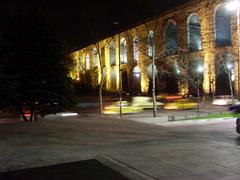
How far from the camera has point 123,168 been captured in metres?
10.4

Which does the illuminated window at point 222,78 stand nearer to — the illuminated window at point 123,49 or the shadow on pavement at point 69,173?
the illuminated window at point 123,49

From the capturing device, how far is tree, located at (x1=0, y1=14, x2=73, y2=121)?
26.0 meters

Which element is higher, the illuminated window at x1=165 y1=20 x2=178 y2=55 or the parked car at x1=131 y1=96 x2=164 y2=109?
the illuminated window at x1=165 y1=20 x2=178 y2=55

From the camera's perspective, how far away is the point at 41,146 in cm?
1416

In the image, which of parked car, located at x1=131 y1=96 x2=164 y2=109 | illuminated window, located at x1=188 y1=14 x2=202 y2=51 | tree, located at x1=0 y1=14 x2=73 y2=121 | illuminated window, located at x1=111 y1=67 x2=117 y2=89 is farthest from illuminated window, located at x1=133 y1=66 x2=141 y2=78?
tree, located at x1=0 y1=14 x2=73 y2=121

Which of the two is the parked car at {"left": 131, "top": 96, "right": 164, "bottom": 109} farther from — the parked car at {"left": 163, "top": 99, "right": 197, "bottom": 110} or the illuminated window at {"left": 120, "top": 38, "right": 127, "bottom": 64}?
the illuminated window at {"left": 120, "top": 38, "right": 127, "bottom": 64}

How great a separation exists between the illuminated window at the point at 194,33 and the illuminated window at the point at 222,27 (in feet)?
12.6

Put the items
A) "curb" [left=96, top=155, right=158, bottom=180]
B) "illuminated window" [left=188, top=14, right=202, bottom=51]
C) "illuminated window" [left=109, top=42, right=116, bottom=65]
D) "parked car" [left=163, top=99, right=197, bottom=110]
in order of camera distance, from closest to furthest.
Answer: "curb" [left=96, top=155, right=158, bottom=180]
"parked car" [left=163, top=99, right=197, bottom=110]
"illuminated window" [left=188, top=14, right=202, bottom=51]
"illuminated window" [left=109, top=42, right=116, bottom=65]

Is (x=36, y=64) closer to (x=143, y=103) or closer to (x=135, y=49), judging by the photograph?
(x=143, y=103)

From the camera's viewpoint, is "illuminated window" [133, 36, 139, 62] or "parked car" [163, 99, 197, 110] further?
"illuminated window" [133, 36, 139, 62]

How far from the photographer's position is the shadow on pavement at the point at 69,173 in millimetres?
9641

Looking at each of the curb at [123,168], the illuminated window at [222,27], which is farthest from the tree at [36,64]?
the illuminated window at [222,27]

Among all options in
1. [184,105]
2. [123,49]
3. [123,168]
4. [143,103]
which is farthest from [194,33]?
[123,168]

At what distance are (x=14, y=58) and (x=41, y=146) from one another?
1298cm
